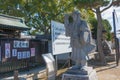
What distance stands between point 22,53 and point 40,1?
11596mm

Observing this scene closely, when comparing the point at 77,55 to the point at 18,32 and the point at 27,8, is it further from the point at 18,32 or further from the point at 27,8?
the point at 27,8

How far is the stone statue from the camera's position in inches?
333

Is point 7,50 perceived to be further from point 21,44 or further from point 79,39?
point 79,39

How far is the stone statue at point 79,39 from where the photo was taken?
846cm

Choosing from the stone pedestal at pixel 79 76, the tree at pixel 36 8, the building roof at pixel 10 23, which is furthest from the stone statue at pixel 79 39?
the tree at pixel 36 8

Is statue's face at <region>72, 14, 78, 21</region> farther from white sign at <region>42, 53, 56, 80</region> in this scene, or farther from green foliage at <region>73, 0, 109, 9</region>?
green foliage at <region>73, 0, 109, 9</region>

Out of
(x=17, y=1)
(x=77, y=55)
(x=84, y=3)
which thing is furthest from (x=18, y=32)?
(x=17, y=1)

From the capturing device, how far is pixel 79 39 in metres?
8.53

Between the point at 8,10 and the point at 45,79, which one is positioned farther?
the point at 8,10

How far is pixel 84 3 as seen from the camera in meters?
16.9

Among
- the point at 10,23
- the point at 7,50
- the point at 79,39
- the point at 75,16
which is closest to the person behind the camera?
the point at 79,39

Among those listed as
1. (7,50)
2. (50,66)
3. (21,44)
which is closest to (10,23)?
(21,44)

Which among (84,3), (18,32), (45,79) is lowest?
(45,79)

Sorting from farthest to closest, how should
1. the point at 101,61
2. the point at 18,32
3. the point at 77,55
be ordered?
the point at 101,61 < the point at 18,32 < the point at 77,55
